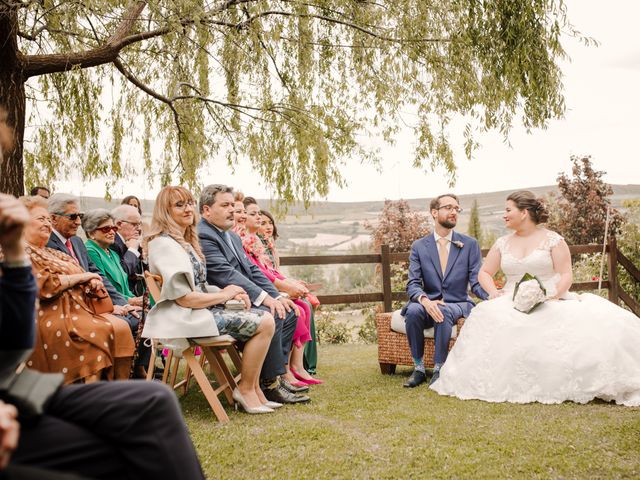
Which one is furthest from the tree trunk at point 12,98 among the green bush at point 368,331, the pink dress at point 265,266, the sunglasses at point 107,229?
the green bush at point 368,331

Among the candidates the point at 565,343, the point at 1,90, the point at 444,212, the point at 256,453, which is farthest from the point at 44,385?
the point at 1,90

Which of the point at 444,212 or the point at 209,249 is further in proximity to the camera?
the point at 444,212

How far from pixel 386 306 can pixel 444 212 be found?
10.7 feet

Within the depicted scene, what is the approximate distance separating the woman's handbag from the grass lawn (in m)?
1.00

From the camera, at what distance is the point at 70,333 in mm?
4156

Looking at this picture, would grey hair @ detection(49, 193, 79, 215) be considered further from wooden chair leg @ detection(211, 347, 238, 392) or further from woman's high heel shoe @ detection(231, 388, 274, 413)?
woman's high heel shoe @ detection(231, 388, 274, 413)

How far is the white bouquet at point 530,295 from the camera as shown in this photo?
518 cm

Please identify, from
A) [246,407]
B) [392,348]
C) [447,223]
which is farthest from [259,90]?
[246,407]

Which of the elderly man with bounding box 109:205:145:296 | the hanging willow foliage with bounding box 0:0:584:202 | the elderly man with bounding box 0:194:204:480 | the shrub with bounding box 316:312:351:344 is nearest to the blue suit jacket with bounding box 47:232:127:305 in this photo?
the elderly man with bounding box 109:205:145:296

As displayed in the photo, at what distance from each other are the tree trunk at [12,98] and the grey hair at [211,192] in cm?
254

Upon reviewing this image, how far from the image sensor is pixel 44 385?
180cm

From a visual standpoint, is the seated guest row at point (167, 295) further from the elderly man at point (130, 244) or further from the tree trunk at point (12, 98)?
the tree trunk at point (12, 98)

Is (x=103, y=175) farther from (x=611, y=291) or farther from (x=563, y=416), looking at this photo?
(x=611, y=291)

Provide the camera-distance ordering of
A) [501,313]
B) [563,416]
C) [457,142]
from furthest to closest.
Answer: [457,142] → [501,313] → [563,416]
